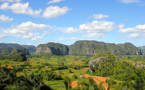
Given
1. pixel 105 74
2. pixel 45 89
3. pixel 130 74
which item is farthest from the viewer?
pixel 105 74

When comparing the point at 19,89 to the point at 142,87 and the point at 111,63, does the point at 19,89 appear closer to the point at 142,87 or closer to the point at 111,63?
the point at 142,87

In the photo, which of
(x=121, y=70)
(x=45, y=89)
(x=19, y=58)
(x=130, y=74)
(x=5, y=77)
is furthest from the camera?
(x=19, y=58)

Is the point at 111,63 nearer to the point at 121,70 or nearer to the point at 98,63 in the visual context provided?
the point at 98,63

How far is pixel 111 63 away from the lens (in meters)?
65.5

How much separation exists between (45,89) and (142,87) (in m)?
20.6

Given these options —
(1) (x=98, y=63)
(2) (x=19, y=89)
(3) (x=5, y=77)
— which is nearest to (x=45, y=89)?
(2) (x=19, y=89)

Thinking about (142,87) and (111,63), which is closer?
(142,87)

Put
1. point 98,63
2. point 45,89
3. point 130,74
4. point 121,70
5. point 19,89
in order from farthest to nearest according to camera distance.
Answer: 1. point 98,63
2. point 121,70
3. point 130,74
4. point 45,89
5. point 19,89

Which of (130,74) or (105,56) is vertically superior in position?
(105,56)

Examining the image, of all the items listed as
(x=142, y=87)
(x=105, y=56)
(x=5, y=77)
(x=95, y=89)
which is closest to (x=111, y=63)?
(x=105, y=56)

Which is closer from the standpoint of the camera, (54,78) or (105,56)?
(54,78)

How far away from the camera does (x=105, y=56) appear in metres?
69.9

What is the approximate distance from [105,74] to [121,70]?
35.5 ft

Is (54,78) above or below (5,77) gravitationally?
below
